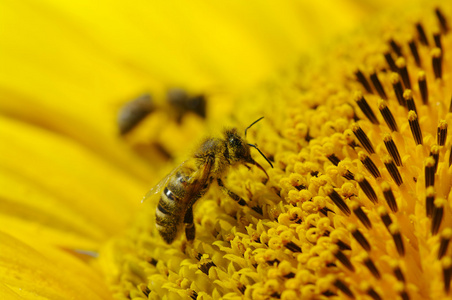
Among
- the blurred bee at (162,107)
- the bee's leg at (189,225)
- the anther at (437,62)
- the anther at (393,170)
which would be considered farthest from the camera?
the blurred bee at (162,107)

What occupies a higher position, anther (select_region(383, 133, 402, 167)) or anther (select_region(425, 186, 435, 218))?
anther (select_region(383, 133, 402, 167))

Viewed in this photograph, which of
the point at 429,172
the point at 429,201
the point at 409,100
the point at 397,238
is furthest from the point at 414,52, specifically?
the point at 397,238

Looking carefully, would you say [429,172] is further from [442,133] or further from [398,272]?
[398,272]

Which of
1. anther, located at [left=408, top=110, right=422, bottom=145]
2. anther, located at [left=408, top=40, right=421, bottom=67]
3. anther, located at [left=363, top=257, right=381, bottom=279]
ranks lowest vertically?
anther, located at [left=363, top=257, right=381, bottom=279]

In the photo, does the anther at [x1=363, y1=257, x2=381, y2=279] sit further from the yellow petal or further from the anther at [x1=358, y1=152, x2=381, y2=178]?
the yellow petal

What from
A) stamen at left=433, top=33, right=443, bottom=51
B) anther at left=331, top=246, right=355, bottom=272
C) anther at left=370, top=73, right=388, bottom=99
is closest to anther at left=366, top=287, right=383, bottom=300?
anther at left=331, top=246, right=355, bottom=272

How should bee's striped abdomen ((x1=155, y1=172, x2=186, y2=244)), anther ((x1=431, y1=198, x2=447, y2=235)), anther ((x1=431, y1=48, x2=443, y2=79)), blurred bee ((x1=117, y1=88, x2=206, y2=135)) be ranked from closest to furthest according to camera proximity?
anther ((x1=431, y1=198, x2=447, y2=235)) < bee's striped abdomen ((x1=155, y1=172, x2=186, y2=244)) < anther ((x1=431, y1=48, x2=443, y2=79)) < blurred bee ((x1=117, y1=88, x2=206, y2=135))

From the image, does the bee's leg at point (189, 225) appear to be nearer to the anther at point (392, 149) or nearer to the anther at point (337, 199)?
the anther at point (337, 199)

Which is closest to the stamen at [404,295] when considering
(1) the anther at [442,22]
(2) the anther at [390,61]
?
(2) the anther at [390,61]

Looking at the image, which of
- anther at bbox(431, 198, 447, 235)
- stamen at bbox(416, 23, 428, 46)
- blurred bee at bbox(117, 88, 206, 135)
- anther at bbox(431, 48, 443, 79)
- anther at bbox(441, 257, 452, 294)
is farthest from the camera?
blurred bee at bbox(117, 88, 206, 135)
